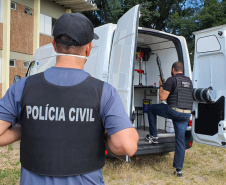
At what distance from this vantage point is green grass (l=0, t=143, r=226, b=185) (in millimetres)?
4031

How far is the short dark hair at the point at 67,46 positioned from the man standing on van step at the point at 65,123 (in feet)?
0.07

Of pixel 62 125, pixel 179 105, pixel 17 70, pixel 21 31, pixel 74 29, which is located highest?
pixel 21 31

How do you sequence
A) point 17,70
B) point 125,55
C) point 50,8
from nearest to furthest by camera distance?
point 125,55, point 17,70, point 50,8

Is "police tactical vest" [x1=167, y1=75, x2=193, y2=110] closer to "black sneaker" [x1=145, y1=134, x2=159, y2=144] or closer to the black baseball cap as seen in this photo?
"black sneaker" [x1=145, y1=134, x2=159, y2=144]

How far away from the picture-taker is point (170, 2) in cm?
1867

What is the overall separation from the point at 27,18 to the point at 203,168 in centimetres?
1187

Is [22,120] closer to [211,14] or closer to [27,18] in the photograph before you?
[27,18]

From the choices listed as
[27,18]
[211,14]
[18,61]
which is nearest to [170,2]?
[211,14]

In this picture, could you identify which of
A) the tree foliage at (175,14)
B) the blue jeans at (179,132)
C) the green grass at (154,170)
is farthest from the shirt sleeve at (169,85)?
the tree foliage at (175,14)

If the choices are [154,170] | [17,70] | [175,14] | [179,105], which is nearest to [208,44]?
[179,105]

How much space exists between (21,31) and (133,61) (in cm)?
1133

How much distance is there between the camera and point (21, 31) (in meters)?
13.4

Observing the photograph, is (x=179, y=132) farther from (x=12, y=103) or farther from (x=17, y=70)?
(x=17, y=70)

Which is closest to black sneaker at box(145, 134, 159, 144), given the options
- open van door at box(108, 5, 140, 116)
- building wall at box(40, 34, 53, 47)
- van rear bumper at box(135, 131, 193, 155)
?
van rear bumper at box(135, 131, 193, 155)
